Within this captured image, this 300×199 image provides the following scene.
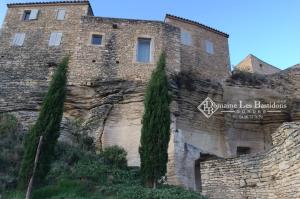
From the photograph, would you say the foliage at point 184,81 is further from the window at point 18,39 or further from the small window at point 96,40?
the window at point 18,39

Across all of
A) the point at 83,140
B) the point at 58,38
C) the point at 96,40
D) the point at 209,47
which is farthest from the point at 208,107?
the point at 58,38

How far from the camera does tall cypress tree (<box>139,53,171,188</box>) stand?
10.8 meters

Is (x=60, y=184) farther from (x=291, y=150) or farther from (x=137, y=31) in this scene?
(x=137, y=31)

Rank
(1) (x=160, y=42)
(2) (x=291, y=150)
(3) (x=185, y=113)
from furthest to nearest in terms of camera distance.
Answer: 1. (1) (x=160, y=42)
2. (3) (x=185, y=113)
3. (2) (x=291, y=150)

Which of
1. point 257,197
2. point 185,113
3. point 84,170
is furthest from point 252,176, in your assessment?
point 185,113

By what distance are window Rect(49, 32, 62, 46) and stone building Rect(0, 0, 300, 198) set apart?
0.18ft

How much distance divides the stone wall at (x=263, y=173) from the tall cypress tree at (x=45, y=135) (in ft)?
15.9

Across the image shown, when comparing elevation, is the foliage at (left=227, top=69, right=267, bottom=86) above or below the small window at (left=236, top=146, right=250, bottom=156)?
above

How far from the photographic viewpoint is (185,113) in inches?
633

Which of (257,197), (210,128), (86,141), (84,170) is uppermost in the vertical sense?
(210,128)

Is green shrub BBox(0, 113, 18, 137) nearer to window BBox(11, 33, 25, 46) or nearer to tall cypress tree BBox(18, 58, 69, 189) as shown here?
tall cypress tree BBox(18, 58, 69, 189)

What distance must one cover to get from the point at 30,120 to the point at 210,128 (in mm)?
8283

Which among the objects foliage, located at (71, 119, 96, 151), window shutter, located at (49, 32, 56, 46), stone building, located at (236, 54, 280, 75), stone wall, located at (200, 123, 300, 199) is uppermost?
stone building, located at (236, 54, 280, 75)

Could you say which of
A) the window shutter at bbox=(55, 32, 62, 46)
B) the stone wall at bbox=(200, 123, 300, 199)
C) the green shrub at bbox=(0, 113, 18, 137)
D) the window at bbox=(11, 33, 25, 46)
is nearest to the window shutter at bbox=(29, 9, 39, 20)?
the window at bbox=(11, 33, 25, 46)
